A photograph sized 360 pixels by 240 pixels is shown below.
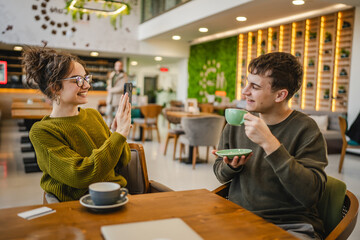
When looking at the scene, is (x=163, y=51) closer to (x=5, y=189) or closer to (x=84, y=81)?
(x=5, y=189)

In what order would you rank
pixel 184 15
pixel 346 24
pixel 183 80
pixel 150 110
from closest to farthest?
pixel 346 24 → pixel 150 110 → pixel 184 15 → pixel 183 80

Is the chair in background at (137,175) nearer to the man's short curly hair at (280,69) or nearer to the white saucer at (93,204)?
the white saucer at (93,204)

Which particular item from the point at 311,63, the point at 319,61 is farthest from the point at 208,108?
the point at 319,61

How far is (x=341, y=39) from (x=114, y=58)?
29.6ft

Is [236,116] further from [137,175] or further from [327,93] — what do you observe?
[327,93]

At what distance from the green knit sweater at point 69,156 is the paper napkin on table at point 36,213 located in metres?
0.32

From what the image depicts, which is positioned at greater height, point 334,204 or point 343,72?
point 343,72

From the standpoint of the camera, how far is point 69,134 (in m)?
1.71

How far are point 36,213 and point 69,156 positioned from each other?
42 centimetres

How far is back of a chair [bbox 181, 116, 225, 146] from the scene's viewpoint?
542 centimetres

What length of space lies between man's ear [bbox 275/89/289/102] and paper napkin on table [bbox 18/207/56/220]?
42.4 inches

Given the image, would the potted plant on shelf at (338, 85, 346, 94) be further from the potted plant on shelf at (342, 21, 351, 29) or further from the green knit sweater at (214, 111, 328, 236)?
the green knit sweater at (214, 111, 328, 236)

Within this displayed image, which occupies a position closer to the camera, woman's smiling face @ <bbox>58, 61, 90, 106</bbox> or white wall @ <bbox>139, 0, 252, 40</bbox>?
woman's smiling face @ <bbox>58, 61, 90, 106</bbox>

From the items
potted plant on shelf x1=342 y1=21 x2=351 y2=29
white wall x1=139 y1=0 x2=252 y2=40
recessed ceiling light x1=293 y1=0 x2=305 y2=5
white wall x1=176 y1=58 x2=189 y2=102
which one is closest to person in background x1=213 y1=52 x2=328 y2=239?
white wall x1=139 y1=0 x2=252 y2=40
